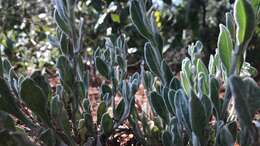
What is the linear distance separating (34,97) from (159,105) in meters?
0.33

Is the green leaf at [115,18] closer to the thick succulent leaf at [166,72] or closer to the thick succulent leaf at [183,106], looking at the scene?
the thick succulent leaf at [166,72]

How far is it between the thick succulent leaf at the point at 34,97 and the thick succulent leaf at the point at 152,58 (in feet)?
1.04

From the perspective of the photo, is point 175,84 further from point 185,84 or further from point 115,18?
point 115,18

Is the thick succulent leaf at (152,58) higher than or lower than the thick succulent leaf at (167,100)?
higher

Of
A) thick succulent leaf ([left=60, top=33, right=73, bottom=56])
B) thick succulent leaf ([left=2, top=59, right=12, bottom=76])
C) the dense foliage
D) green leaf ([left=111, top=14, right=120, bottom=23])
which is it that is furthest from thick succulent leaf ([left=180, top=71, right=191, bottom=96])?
green leaf ([left=111, top=14, right=120, bottom=23])

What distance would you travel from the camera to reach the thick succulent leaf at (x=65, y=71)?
3.74 feet

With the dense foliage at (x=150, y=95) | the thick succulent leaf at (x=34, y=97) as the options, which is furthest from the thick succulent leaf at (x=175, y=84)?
the thick succulent leaf at (x=34, y=97)

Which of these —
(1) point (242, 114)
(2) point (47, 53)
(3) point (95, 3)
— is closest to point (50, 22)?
(2) point (47, 53)

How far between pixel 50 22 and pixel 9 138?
10.4 feet

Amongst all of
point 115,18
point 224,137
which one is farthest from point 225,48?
point 115,18

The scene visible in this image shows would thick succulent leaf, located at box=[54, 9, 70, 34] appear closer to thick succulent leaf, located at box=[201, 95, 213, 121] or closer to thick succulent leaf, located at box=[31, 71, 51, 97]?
thick succulent leaf, located at box=[31, 71, 51, 97]

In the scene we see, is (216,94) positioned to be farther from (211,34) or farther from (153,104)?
(211,34)

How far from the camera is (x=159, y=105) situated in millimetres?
1145

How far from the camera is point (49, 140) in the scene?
3.12 ft
